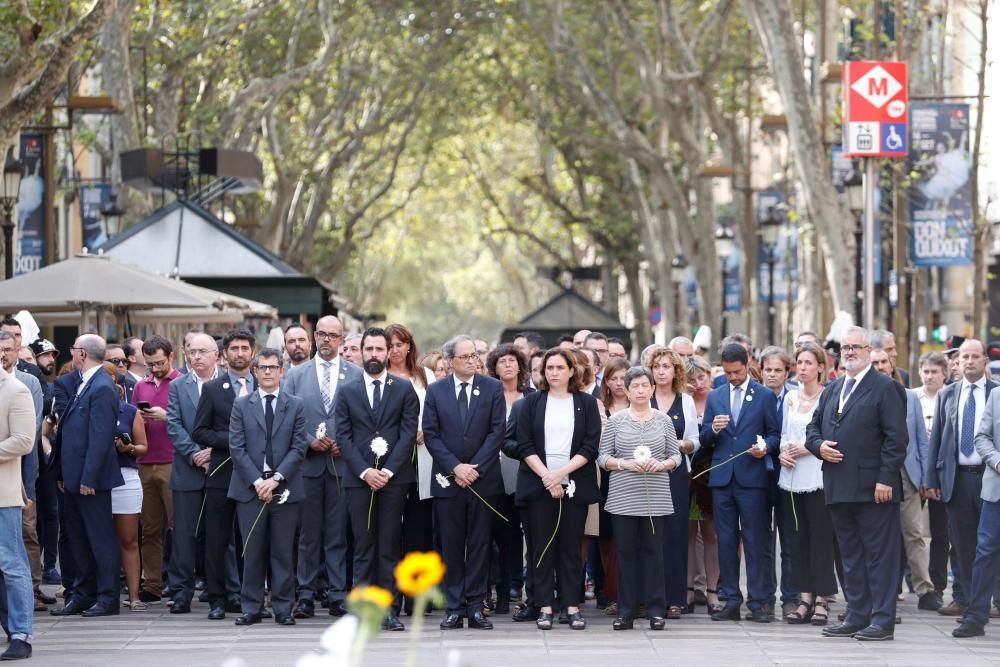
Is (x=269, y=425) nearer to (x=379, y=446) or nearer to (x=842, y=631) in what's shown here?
(x=379, y=446)

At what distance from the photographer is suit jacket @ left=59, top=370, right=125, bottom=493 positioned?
1309 centimetres

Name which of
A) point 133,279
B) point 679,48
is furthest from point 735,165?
point 133,279

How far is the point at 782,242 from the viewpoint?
59750mm

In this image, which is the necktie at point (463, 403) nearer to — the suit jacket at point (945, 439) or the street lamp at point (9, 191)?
the suit jacket at point (945, 439)

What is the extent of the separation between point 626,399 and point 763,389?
1057mm

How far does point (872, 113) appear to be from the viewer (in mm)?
19344

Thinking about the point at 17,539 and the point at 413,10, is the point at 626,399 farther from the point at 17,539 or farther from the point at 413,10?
the point at 413,10

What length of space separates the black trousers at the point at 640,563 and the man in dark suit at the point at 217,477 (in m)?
2.86

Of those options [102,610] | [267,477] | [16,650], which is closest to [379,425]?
[267,477]

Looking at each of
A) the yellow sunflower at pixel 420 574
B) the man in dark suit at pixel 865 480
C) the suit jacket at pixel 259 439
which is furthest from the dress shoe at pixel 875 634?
the yellow sunflower at pixel 420 574

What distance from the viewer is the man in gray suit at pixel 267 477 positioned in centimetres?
1277

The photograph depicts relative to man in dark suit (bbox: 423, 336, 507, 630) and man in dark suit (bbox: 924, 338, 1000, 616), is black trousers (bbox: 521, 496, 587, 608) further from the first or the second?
man in dark suit (bbox: 924, 338, 1000, 616)

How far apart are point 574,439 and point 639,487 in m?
0.58

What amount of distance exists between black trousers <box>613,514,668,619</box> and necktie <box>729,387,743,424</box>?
1.00 m
